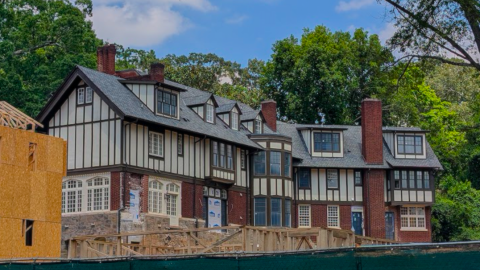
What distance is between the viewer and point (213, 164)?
46.3m

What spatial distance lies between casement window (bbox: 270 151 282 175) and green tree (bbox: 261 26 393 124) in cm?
1579

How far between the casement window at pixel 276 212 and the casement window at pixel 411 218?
9545mm

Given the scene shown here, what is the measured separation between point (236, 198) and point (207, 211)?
3219 millimetres

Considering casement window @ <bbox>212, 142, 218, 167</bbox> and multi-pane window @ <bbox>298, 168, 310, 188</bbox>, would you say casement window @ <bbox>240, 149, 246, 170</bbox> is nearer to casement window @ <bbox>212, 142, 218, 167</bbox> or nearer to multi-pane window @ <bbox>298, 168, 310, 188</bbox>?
casement window @ <bbox>212, 142, 218, 167</bbox>

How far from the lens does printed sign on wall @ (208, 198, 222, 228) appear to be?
4614 cm

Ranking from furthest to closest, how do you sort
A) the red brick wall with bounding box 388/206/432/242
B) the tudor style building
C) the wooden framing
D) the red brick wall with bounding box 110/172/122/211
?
1. the red brick wall with bounding box 388/206/432/242
2. the tudor style building
3. the red brick wall with bounding box 110/172/122/211
4. the wooden framing

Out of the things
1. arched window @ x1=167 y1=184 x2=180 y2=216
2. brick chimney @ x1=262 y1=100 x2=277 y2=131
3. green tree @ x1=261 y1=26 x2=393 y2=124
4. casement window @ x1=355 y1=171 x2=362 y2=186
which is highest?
green tree @ x1=261 y1=26 x2=393 y2=124

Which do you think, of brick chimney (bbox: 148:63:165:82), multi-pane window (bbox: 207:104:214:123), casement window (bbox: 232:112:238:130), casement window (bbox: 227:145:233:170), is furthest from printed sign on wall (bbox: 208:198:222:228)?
brick chimney (bbox: 148:63:165:82)

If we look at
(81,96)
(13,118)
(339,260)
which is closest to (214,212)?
(81,96)

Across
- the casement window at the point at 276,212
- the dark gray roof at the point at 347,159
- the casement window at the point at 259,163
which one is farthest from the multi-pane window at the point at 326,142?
the casement window at the point at 276,212

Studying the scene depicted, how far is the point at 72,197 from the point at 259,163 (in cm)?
1298

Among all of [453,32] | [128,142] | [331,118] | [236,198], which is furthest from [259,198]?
[453,32]

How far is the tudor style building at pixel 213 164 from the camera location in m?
41.4

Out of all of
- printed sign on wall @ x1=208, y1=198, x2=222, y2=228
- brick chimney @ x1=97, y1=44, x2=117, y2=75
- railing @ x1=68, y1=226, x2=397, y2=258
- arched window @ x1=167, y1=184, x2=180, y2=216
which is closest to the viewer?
railing @ x1=68, y1=226, x2=397, y2=258
